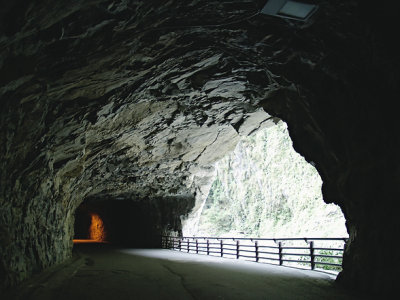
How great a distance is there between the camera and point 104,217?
111ft

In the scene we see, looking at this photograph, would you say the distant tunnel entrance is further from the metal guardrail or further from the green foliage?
the green foliage

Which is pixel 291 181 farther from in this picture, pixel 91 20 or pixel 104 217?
pixel 91 20

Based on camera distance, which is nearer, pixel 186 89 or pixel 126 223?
pixel 186 89

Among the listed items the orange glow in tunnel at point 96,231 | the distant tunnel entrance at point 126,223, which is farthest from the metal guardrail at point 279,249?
the orange glow in tunnel at point 96,231

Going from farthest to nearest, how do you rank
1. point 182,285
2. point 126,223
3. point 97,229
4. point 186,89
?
point 97,229 → point 126,223 → point 186,89 → point 182,285

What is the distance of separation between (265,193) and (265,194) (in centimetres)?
10

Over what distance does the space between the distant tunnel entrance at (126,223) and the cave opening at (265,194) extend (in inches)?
148

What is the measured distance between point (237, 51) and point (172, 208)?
16977 mm

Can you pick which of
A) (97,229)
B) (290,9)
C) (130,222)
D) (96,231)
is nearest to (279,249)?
(290,9)

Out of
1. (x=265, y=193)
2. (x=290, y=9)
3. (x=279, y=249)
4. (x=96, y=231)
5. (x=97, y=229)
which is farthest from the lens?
(x=96, y=231)

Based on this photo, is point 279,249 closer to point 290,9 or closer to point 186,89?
point 186,89

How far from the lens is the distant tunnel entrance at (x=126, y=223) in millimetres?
25469

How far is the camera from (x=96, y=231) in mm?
38562

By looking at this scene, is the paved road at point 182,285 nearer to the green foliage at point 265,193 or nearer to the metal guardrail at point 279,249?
the metal guardrail at point 279,249
